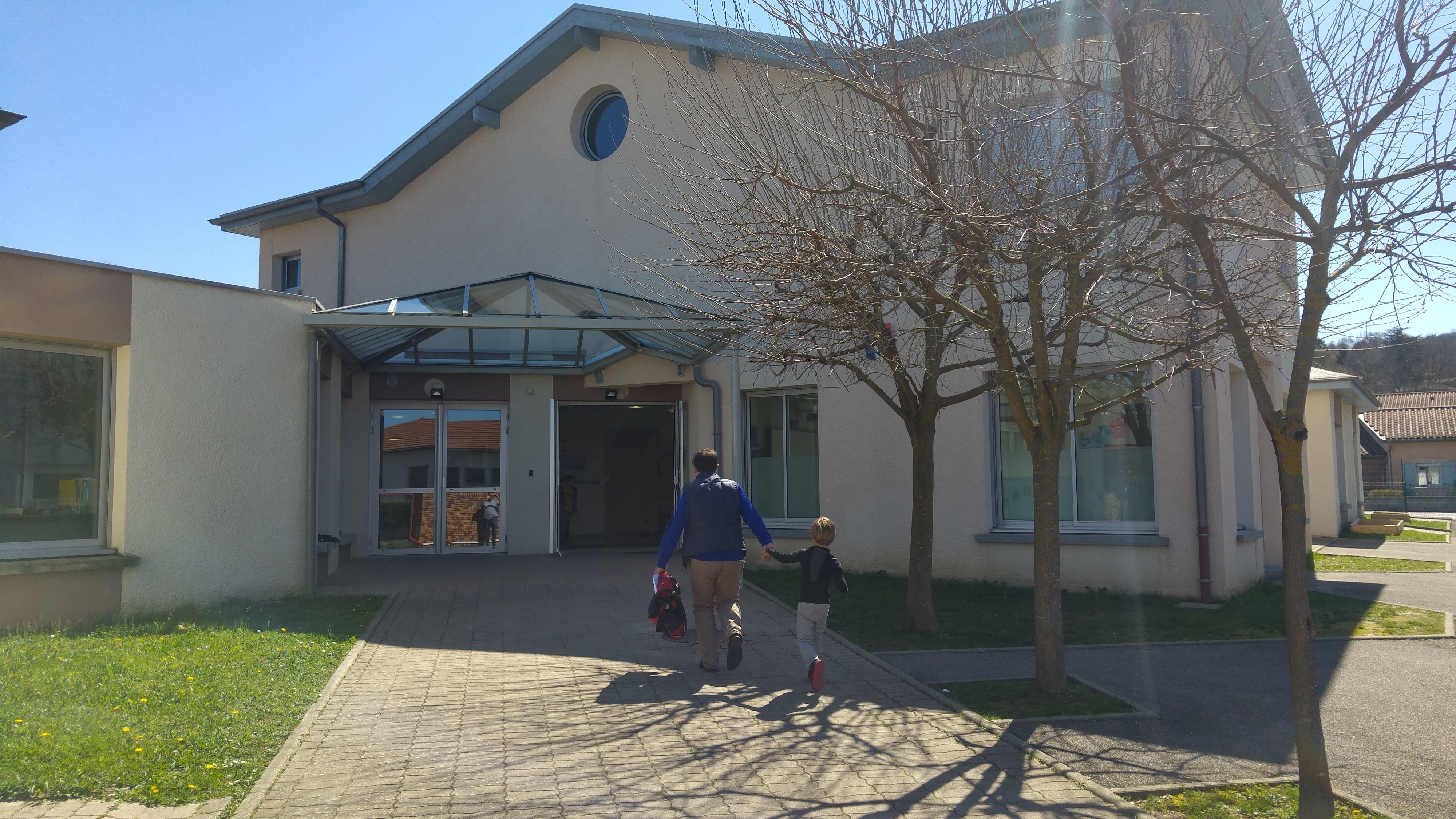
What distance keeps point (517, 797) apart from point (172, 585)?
611cm

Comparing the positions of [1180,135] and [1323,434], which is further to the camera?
[1323,434]

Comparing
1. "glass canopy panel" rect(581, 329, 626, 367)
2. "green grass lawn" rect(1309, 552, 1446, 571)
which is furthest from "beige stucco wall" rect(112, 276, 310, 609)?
"green grass lawn" rect(1309, 552, 1446, 571)

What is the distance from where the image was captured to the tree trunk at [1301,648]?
4.36 meters

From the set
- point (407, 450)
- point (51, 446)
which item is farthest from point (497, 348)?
point (51, 446)

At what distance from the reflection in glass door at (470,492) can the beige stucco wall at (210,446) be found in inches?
193

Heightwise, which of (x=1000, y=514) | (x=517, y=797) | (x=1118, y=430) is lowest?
(x=517, y=797)

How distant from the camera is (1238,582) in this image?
1122 centimetres

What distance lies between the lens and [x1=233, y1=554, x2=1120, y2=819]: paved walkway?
465cm

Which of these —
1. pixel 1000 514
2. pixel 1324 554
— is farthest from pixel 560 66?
pixel 1324 554

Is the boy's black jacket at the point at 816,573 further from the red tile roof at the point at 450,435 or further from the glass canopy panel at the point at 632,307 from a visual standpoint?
the red tile roof at the point at 450,435

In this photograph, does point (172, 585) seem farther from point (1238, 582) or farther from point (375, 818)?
point (1238, 582)

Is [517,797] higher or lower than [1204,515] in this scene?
lower

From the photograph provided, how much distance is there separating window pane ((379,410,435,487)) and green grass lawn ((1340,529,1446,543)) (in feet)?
60.6

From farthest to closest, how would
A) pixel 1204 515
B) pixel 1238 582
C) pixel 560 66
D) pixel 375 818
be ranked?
pixel 560 66, pixel 1238 582, pixel 1204 515, pixel 375 818
